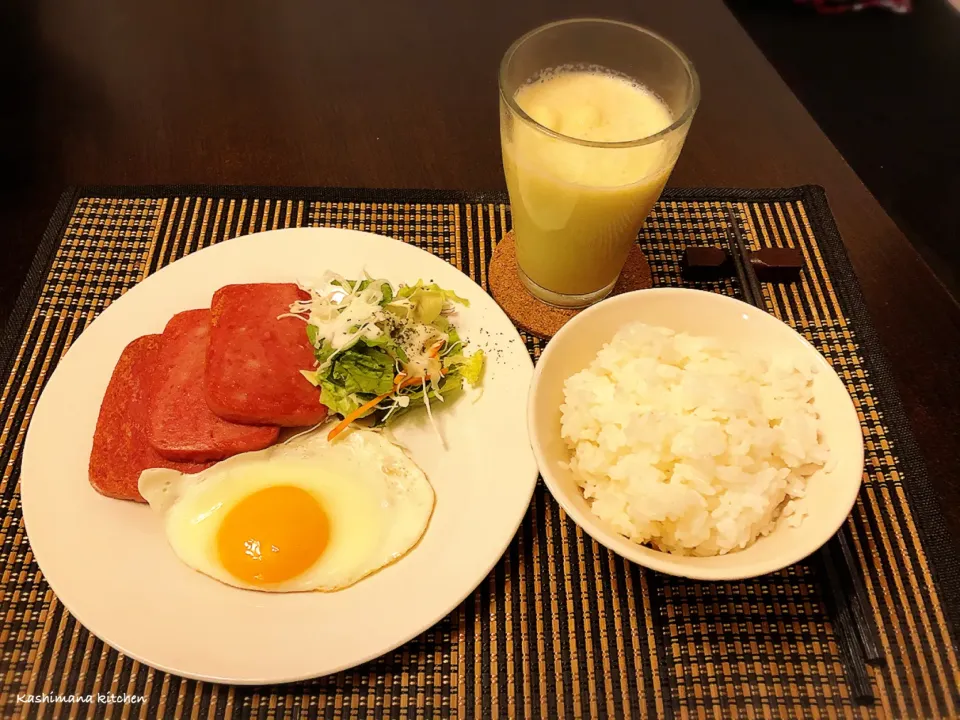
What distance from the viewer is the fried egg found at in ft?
4.98

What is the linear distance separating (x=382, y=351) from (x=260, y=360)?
13.0 inches

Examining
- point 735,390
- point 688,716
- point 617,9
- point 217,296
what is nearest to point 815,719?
point 688,716

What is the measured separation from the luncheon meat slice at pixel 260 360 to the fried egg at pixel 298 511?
0.36 feet

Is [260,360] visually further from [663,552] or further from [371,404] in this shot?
[663,552]

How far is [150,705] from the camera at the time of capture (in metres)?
1.41

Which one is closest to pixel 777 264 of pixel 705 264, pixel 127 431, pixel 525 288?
pixel 705 264

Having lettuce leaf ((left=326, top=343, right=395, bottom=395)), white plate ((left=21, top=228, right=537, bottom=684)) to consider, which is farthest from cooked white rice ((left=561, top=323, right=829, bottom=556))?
lettuce leaf ((left=326, top=343, right=395, bottom=395))

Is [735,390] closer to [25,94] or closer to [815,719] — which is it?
[815,719]

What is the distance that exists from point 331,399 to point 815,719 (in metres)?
1.37

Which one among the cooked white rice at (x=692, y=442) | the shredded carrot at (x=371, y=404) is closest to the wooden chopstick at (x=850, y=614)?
the cooked white rice at (x=692, y=442)

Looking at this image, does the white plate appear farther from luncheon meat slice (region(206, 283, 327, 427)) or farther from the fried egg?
luncheon meat slice (region(206, 283, 327, 427))

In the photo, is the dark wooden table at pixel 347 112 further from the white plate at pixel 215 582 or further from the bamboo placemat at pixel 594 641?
the white plate at pixel 215 582

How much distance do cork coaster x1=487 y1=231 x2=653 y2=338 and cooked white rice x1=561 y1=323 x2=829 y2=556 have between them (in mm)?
485

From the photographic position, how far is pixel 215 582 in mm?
1487
